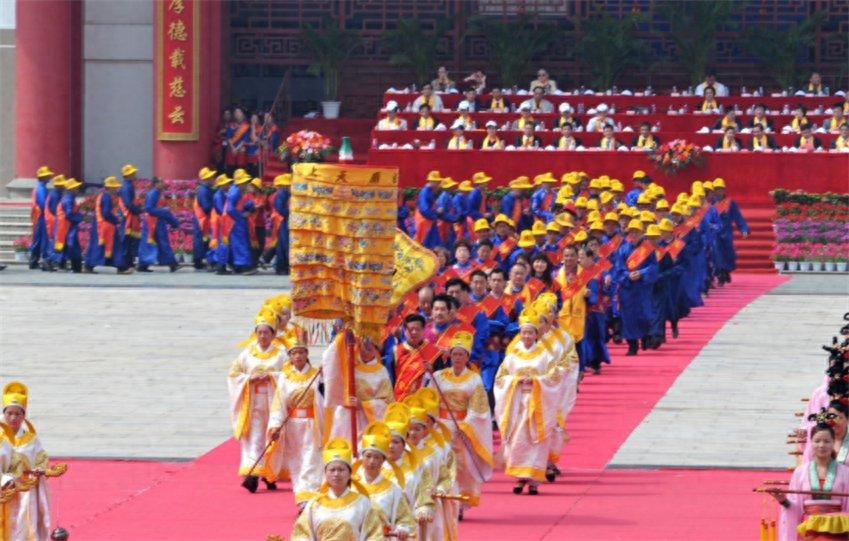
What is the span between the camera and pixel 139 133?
3484 cm

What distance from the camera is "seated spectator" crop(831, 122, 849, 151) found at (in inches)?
1210

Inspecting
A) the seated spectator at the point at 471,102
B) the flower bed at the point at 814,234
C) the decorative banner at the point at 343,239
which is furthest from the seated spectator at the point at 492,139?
the decorative banner at the point at 343,239

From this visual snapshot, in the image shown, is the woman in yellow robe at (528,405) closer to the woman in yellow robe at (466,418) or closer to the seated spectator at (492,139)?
the woman in yellow robe at (466,418)

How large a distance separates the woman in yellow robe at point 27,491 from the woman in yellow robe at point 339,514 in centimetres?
255

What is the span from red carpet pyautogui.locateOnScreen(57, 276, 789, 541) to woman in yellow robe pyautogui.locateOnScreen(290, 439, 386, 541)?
269 cm

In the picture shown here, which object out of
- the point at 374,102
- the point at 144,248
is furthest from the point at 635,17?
the point at 144,248

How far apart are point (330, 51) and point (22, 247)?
8.17 meters

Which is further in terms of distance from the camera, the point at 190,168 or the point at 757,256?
the point at 190,168

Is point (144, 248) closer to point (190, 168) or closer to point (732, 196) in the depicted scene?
point (190, 168)

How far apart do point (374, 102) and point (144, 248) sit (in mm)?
9381

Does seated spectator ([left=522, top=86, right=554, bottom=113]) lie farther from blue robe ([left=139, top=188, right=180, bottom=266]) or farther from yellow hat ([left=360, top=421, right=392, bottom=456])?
yellow hat ([left=360, top=421, right=392, bottom=456])

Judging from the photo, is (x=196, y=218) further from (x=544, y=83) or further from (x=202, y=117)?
(x=544, y=83)

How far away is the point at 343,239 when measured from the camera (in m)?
10.5

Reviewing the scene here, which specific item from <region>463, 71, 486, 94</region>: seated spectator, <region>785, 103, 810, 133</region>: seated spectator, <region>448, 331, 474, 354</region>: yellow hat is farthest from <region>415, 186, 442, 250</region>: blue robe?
<region>448, 331, 474, 354</region>: yellow hat
